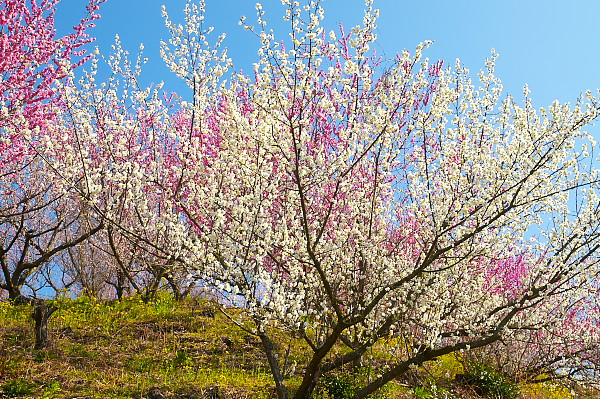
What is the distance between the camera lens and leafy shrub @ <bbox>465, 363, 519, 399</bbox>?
808 cm

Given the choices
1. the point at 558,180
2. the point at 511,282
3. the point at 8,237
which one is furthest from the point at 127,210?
the point at 8,237

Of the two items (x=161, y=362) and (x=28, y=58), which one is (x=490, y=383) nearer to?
(x=161, y=362)

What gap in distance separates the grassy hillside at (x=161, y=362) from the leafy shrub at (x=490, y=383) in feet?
0.06

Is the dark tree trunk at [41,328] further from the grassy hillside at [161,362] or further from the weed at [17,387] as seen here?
the weed at [17,387]

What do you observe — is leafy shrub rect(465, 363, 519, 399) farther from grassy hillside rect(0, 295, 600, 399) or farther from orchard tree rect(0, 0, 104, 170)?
orchard tree rect(0, 0, 104, 170)

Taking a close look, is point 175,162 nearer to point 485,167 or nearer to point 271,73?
point 271,73

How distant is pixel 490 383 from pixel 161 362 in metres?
5.77

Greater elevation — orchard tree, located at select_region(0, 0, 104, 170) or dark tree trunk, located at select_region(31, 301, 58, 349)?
orchard tree, located at select_region(0, 0, 104, 170)

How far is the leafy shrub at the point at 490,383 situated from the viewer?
8078 millimetres

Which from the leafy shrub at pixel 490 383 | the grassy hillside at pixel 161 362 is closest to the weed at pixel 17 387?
the grassy hillside at pixel 161 362

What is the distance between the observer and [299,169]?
463 centimetres

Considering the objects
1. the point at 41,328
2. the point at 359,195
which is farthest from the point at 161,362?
the point at 359,195

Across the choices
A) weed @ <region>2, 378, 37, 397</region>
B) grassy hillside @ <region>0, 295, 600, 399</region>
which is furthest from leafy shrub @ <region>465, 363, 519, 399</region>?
weed @ <region>2, 378, 37, 397</region>

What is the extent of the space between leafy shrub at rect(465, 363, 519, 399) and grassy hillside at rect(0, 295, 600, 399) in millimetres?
17
